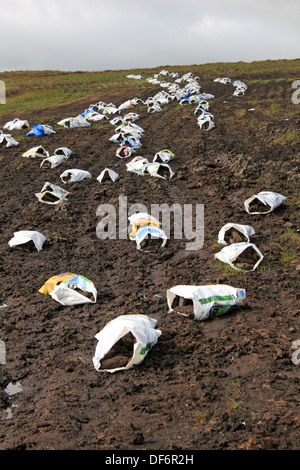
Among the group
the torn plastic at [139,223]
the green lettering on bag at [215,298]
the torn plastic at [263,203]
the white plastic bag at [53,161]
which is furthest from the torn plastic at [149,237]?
the white plastic bag at [53,161]

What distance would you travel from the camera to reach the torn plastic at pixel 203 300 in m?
4.80

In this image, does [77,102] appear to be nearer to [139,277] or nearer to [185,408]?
[139,277]

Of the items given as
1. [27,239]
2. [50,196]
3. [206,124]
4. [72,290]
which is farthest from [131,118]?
[72,290]

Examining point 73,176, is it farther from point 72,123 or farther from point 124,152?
point 72,123

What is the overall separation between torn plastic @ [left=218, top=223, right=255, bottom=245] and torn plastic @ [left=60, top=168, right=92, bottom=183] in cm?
553

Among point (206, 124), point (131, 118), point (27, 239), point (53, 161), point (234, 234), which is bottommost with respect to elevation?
point (27, 239)

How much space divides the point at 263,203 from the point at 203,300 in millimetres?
3756

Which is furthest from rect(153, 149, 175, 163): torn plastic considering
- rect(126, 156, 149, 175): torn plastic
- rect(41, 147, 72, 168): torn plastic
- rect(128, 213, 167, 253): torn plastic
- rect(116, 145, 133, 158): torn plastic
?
rect(128, 213, 167, 253): torn plastic

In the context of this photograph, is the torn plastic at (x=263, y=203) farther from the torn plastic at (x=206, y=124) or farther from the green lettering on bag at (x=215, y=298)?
the torn plastic at (x=206, y=124)

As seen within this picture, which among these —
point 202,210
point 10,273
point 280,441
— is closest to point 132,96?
point 202,210

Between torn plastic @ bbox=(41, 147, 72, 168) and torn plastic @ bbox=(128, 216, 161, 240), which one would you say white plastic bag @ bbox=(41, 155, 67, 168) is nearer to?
torn plastic @ bbox=(41, 147, 72, 168)

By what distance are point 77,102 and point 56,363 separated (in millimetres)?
24998

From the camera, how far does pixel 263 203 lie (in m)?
7.88

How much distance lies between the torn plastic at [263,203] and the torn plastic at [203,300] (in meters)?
3.35
